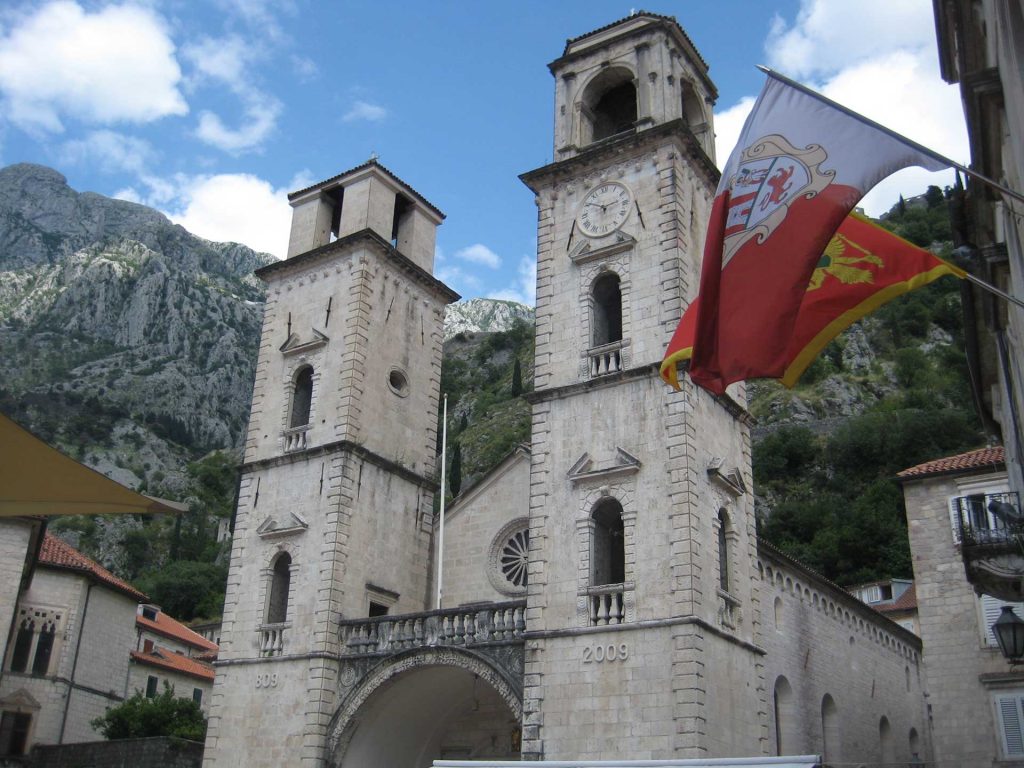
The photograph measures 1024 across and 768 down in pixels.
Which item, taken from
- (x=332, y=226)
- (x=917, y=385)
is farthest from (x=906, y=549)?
(x=332, y=226)

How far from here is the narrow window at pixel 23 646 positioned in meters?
32.7

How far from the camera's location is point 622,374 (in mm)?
21500

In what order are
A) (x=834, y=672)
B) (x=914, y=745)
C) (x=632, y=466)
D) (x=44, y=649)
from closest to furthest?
(x=632, y=466), (x=834, y=672), (x=44, y=649), (x=914, y=745)

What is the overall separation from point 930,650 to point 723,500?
6.76 m

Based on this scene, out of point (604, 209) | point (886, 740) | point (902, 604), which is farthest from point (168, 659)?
point (902, 604)

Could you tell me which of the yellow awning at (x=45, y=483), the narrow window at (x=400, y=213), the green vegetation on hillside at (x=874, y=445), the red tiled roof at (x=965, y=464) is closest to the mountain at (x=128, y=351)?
the green vegetation on hillside at (x=874, y=445)

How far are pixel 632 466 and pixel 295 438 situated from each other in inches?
396

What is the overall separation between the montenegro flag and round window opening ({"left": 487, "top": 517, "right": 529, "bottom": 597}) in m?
16.9

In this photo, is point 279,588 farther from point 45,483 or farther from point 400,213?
point 45,483

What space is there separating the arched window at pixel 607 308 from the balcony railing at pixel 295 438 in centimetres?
823

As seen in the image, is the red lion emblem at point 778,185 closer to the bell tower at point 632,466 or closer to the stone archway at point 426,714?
the bell tower at point 632,466

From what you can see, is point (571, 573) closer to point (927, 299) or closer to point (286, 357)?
point (286, 357)

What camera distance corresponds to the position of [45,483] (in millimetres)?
7840

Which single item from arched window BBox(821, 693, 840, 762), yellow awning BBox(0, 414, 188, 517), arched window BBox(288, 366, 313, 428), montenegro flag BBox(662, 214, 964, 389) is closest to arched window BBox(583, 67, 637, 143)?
arched window BBox(288, 366, 313, 428)
